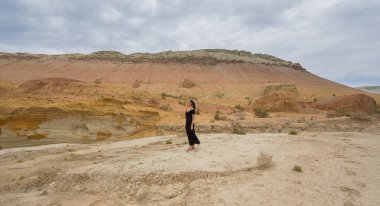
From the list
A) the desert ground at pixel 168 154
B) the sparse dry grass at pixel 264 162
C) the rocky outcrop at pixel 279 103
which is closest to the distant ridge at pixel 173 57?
the rocky outcrop at pixel 279 103

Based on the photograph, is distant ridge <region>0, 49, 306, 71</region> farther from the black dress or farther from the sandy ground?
the black dress

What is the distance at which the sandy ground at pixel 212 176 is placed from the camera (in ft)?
21.8

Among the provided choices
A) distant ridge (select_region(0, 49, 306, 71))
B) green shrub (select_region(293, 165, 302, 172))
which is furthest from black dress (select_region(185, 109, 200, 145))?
distant ridge (select_region(0, 49, 306, 71))

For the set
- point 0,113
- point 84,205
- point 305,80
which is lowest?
point 84,205

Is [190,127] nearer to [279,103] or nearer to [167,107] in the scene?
[167,107]

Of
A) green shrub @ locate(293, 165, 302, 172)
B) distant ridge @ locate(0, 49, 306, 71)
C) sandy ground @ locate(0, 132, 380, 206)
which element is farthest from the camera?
distant ridge @ locate(0, 49, 306, 71)

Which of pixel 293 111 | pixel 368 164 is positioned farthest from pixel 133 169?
pixel 293 111

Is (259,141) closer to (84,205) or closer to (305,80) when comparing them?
(84,205)

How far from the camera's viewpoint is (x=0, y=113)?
1474 cm

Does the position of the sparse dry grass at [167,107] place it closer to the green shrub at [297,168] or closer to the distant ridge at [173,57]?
the green shrub at [297,168]

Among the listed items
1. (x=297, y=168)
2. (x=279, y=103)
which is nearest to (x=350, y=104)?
(x=279, y=103)

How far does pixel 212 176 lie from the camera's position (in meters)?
7.49

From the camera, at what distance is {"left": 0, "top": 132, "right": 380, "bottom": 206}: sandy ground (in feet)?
21.8

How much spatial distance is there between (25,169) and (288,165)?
292 inches
